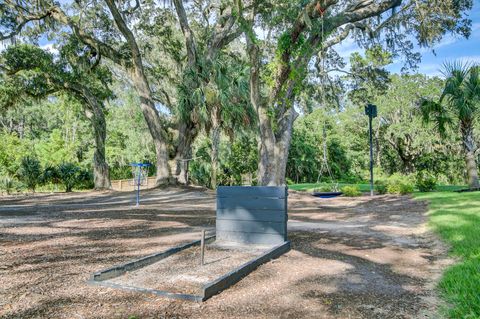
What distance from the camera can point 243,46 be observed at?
70.8 feet

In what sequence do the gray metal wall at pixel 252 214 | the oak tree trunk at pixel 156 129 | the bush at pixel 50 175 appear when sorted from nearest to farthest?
the gray metal wall at pixel 252 214 < the oak tree trunk at pixel 156 129 < the bush at pixel 50 175

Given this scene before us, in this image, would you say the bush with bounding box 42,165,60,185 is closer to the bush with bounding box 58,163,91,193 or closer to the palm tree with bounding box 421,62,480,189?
the bush with bounding box 58,163,91,193

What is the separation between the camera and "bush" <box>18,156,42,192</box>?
17.1 meters

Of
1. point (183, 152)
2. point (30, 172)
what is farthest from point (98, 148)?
point (183, 152)

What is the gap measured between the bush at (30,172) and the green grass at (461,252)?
52.9ft

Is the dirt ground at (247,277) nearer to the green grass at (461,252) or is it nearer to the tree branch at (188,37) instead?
the green grass at (461,252)

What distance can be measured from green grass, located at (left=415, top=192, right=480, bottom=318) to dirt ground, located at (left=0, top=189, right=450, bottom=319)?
18 cm

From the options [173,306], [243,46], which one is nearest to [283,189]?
[173,306]

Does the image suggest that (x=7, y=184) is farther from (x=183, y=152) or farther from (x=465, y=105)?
(x=465, y=105)

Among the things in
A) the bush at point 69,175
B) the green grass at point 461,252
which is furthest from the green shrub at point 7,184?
the green grass at point 461,252

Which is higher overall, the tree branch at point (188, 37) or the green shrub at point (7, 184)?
the tree branch at point (188, 37)

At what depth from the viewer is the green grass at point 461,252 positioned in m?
3.21

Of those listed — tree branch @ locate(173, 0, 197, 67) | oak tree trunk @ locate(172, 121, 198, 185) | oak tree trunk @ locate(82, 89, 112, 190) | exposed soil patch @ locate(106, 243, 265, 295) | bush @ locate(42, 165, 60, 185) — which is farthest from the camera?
oak tree trunk @ locate(82, 89, 112, 190)

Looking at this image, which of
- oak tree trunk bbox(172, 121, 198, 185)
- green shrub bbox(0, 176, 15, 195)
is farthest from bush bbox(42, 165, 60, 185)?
oak tree trunk bbox(172, 121, 198, 185)
